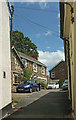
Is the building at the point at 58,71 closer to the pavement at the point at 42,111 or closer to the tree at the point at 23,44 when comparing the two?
the tree at the point at 23,44

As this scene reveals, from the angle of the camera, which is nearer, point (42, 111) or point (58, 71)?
point (42, 111)

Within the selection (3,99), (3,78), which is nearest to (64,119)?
(3,99)

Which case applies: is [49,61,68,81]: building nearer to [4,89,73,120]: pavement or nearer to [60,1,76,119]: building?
[60,1,76,119]: building

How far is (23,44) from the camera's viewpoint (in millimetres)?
47875

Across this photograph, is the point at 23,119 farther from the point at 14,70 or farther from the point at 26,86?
the point at 14,70

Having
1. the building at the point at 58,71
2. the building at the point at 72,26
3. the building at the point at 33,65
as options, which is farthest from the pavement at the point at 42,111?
the building at the point at 58,71

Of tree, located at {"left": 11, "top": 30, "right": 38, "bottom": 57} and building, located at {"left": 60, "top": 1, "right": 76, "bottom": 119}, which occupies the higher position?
tree, located at {"left": 11, "top": 30, "right": 38, "bottom": 57}

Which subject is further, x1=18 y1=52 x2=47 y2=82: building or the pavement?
x1=18 y1=52 x2=47 y2=82: building

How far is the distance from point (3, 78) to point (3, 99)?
2.72ft

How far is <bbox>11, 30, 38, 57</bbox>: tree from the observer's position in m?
46.7

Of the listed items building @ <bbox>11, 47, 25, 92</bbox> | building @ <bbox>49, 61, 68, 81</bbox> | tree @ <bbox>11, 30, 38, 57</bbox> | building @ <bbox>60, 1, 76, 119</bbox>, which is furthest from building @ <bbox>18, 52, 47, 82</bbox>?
building @ <bbox>60, 1, 76, 119</bbox>

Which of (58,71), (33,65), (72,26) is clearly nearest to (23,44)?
(58,71)

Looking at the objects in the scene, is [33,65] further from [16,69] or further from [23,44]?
[23,44]

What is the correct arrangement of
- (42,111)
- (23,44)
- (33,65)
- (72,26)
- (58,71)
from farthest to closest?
(23,44), (58,71), (33,65), (42,111), (72,26)
